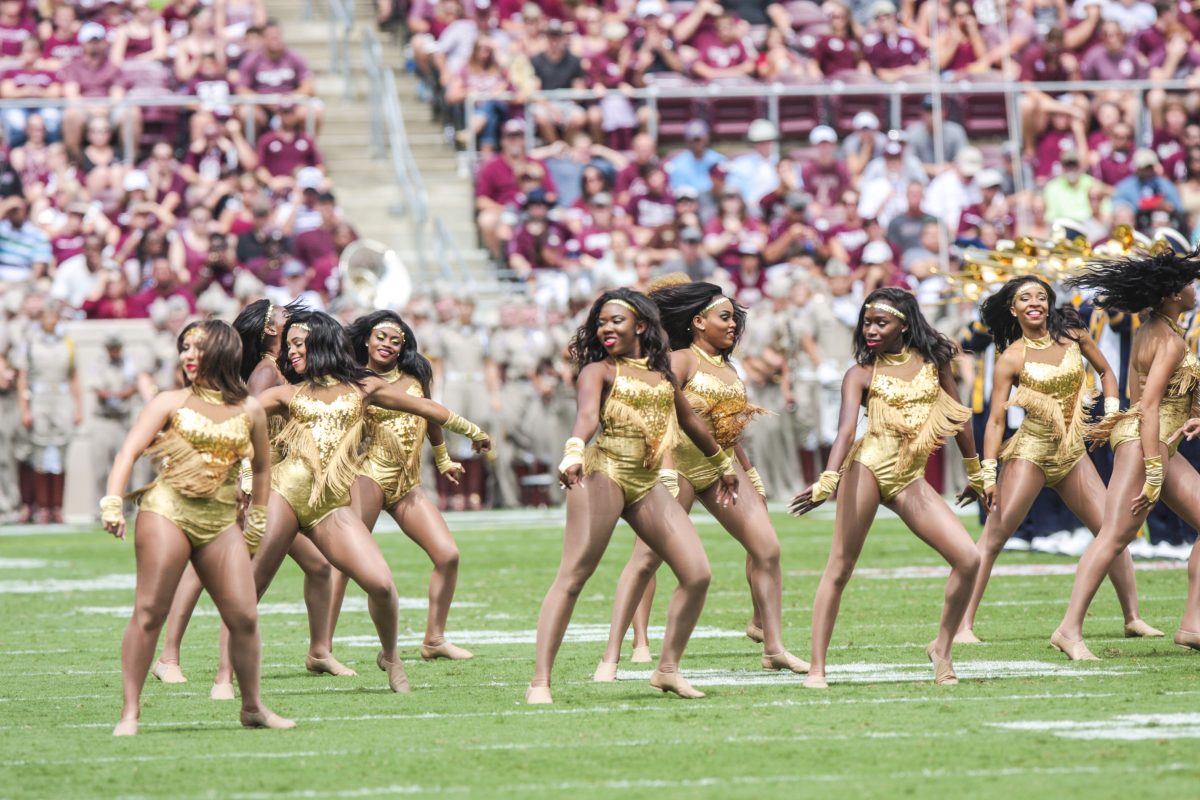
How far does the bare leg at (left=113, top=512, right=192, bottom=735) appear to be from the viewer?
761cm

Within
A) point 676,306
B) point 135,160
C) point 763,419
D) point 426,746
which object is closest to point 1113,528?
point 676,306

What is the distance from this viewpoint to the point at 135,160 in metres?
23.0

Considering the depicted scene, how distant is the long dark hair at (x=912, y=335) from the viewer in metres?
8.89

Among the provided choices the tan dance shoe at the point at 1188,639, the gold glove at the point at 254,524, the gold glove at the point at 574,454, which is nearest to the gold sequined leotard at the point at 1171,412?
the tan dance shoe at the point at 1188,639

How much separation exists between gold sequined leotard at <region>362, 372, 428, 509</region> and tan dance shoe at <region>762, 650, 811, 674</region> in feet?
6.24

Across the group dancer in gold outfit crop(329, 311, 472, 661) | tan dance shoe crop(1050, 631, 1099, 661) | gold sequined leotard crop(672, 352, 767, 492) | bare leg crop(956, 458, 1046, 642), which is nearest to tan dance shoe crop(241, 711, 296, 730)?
dancer in gold outfit crop(329, 311, 472, 661)

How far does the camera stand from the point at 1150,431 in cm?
978

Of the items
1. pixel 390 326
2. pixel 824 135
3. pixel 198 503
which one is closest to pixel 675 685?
pixel 198 503

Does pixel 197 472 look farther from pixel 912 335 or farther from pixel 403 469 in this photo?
pixel 912 335

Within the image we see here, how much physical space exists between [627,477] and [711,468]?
115cm

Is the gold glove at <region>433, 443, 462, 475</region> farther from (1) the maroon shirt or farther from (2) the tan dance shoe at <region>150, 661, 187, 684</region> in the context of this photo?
(1) the maroon shirt

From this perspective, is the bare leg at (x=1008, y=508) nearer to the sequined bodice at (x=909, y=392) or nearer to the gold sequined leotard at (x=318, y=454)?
the sequined bodice at (x=909, y=392)

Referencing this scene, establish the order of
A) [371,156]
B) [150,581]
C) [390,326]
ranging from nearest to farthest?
[150,581], [390,326], [371,156]

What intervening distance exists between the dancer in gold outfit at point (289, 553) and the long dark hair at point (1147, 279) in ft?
12.8
